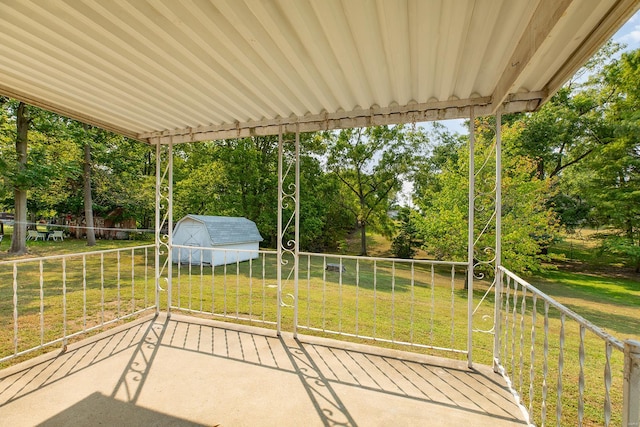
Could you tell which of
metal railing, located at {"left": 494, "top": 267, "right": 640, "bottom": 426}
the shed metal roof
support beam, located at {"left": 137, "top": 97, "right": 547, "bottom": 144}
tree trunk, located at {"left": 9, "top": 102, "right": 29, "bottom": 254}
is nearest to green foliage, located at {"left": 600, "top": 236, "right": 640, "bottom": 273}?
metal railing, located at {"left": 494, "top": 267, "right": 640, "bottom": 426}

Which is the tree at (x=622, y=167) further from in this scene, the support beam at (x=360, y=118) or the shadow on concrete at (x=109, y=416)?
the shadow on concrete at (x=109, y=416)

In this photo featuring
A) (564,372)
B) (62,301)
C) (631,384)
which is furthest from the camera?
(62,301)

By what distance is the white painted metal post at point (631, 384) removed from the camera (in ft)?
2.70

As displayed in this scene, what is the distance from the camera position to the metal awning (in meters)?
1.33

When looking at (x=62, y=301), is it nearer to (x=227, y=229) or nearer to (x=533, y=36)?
(x=227, y=229)

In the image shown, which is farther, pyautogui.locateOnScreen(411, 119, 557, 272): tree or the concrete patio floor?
pyautogui.locateOnScreen(411, 119, 557, 272): tree

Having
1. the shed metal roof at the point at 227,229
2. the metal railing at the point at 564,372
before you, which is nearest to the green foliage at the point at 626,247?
the metal railing at the point at 564,372

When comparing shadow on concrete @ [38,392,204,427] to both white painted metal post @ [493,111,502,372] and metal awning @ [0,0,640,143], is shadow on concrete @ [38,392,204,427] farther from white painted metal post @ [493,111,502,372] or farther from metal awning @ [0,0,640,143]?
white painted metal post @ [493,111,502,372]

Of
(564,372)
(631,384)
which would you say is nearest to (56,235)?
(564,372)

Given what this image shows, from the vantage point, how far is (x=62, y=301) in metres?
5.44

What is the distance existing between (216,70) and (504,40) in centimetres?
171

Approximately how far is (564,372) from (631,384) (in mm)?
3735

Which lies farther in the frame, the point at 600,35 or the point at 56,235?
the point at 56,235

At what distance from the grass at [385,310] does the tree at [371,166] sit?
459 centimetres
